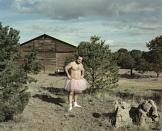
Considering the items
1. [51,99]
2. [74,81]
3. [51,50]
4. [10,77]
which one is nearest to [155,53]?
[51,50]

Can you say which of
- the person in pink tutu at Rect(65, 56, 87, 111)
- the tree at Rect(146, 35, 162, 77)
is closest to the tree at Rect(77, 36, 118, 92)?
the person in pink tutu at Rect(65, 56, 87, 111)

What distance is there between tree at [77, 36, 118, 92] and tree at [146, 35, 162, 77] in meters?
29.1

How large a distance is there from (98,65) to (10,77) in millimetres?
9037

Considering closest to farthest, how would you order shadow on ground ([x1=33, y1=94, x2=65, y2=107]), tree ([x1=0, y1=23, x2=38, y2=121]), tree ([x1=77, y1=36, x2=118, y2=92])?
tree ([x1=0, y1=23, x2=38, y2=121])
shadow on ground ([x1=33, y1=94, x2=65, y2=107])
tree ([x1=77, y1=36, x2=118, y2=92])

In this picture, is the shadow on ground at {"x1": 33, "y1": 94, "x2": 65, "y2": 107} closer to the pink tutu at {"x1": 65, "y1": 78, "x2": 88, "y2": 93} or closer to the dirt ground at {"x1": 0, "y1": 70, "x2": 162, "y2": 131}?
the dirt ground at {"x1": 0, "y1": 70, "x2": 162, "y2": 131}

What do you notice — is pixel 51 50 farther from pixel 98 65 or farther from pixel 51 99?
pixel 51 99

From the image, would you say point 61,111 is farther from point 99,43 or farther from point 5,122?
point 99,43

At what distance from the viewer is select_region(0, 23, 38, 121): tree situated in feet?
36.0

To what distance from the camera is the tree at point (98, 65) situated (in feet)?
64.5

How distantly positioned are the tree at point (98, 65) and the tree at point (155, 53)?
95.6 feet

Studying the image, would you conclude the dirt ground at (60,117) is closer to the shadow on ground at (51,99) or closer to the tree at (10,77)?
the shadow on ground at (51,99)

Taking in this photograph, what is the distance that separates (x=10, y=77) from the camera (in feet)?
36.5

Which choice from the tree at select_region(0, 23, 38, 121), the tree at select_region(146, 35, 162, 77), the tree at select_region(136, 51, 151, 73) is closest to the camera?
the tree at select_region(0, 23, 38, 121)

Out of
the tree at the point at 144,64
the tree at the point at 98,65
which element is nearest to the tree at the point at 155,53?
the tree at the point at 144,64
